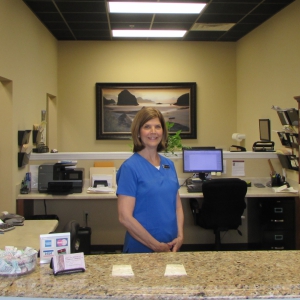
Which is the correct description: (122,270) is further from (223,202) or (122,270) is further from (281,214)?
(281,214)

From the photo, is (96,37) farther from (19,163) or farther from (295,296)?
(295,296)

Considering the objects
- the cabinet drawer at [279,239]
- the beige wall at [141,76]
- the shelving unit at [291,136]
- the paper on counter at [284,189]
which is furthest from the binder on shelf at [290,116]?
the beige wall at [141,76]

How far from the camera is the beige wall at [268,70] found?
184 inches

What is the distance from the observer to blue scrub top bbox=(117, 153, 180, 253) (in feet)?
6.15

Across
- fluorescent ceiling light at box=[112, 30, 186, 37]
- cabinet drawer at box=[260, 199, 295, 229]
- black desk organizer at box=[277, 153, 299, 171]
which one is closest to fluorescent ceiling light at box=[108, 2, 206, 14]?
fluorescent ceiling light at box=[112, 30, 186, 37]

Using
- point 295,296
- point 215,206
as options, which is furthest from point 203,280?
point 215,206

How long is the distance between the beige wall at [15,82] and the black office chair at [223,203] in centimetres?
192

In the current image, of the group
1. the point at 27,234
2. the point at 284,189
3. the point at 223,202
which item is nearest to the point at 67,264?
the point at 27,234

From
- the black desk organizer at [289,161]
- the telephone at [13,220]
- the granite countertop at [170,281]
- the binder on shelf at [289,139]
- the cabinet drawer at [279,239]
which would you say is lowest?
the cabinet drawer at [279,239]

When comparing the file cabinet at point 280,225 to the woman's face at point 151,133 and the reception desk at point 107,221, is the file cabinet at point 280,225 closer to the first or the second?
the reception desk at point 107,221

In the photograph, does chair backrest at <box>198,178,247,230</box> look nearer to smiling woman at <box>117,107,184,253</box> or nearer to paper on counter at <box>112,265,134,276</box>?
smiling woman at <box>117,107,184,253</box>

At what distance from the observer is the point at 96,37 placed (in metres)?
6.49

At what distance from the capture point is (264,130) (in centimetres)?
550

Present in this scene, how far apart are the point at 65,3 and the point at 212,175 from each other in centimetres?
264
